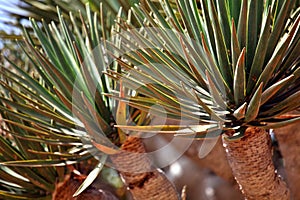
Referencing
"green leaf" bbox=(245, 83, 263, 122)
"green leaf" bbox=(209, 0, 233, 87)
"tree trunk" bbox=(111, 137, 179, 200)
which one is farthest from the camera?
"tree trunk" bbox=(111, 137, 179, 200)

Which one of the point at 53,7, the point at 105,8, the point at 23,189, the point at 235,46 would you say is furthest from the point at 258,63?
the point at 53,7

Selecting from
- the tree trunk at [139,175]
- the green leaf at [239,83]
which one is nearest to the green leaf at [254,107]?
the green leaf at [239,83]

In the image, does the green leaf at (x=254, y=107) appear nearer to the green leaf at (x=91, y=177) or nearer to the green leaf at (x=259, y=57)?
the green leaf at (x=259, y=57)

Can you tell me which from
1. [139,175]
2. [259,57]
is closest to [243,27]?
[259,57]

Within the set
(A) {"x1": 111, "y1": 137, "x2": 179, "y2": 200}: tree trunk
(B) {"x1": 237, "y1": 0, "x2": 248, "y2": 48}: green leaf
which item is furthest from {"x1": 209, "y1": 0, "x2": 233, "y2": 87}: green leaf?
(A) {"x1": 111, "y1": 137, "x2": 179, "y2": 200}: tree trunk

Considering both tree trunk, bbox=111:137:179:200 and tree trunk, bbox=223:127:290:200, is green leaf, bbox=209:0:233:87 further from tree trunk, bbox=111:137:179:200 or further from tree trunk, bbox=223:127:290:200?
tree trunk, bbox=111:137:179:200

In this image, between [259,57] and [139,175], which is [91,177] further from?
[259,57]
